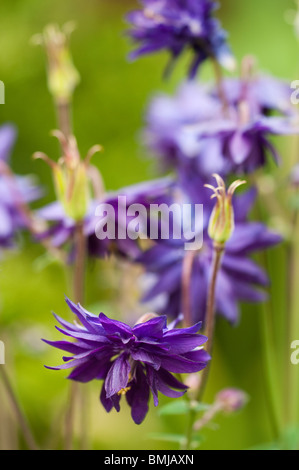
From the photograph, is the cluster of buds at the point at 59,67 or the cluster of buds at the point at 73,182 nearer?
the cluster of buds at the point at 73,182

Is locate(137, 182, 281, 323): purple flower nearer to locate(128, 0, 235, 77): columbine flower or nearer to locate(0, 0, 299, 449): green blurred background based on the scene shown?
locate(128, 0, 235, 77): columbine flower

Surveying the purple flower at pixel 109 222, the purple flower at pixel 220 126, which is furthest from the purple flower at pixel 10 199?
the purple flower at pixel 220 126

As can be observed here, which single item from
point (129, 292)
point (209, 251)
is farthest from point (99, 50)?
point (209, 251)

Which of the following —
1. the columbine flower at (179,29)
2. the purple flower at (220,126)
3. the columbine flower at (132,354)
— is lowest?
the columbine flower at (132,354)

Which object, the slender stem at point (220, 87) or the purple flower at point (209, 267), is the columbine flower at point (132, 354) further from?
the slender stem at point (220, 87)

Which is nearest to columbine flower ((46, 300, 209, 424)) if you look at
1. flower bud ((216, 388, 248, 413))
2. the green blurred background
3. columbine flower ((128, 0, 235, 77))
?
flower bud ((216, 388, 248, 413))
